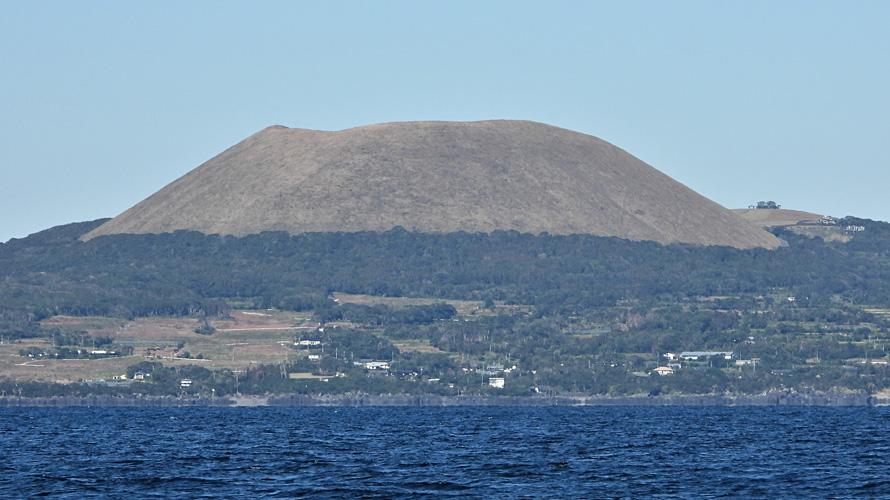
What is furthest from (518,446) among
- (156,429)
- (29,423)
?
(29,423)

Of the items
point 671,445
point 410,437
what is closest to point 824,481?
point 671,445

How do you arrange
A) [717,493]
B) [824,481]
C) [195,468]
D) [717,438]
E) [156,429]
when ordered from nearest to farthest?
[717,493] < [824,481] < [195,468] < [717,438] < [156,429]

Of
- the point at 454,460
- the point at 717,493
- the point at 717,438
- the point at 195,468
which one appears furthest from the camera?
the point at 717,438

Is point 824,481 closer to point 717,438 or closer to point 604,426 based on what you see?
point 717,438

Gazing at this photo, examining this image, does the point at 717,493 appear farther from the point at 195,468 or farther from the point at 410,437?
the point at 410,437

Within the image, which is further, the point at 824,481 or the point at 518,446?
the point at 518,446

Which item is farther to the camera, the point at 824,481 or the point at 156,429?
the point at 156,429
